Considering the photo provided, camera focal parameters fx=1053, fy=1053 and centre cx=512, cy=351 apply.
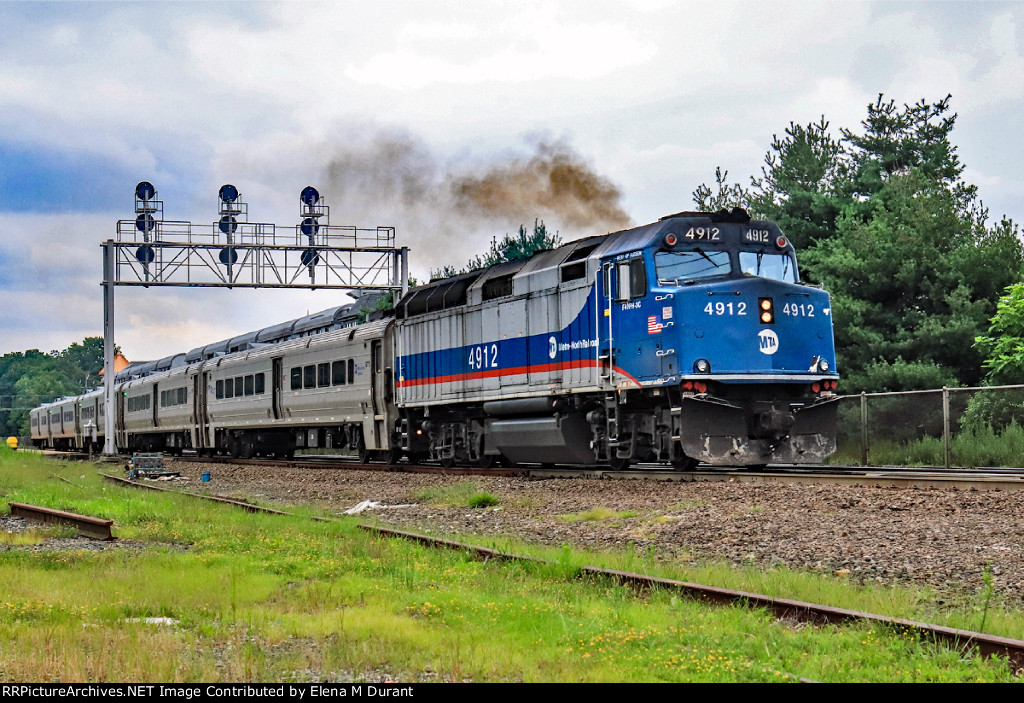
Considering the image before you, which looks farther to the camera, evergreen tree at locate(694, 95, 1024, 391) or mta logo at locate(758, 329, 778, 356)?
evergreen tree at locate(694, 95, 1024, 391)

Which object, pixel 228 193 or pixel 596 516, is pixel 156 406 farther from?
pixel 596 516

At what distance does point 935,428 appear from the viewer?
66.5 feet

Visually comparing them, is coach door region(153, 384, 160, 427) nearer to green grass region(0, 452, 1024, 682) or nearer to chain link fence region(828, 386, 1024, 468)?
chain link fence region(828, 386, 1024, 468)

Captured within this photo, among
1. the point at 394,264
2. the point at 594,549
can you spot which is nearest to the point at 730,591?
the point at 594,549

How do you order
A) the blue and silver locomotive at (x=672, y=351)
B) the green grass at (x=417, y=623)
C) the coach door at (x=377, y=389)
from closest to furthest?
the green grass at (x=417, y=623) → the blue and silver locomotive at (x=672, y=351) → the coach door at (x=377, y=389)

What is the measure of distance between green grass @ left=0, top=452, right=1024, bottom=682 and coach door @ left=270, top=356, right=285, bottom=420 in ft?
70.3

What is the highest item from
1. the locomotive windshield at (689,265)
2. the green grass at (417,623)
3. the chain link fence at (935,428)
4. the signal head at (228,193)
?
the signal head at (228,193)

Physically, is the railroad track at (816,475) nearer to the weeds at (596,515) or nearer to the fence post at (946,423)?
the fence post at (946,423)

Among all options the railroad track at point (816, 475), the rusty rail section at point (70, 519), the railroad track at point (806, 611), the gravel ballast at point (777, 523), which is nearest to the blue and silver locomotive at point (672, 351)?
the railroad track at point (816, 475)

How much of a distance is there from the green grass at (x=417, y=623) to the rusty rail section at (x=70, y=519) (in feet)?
5.11

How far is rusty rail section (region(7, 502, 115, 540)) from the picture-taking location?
12039mm

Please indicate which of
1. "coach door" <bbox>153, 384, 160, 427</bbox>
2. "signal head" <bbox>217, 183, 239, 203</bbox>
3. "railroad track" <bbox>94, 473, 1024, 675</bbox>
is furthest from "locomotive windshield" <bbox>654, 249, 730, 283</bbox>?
"coach door" <bbox>153, 384, 160, 427</bbox>

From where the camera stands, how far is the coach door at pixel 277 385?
105 feet

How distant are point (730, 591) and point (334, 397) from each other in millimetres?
21756
